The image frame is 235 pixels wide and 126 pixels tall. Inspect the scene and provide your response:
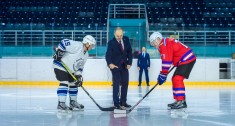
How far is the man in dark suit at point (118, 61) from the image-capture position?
6.51 meters

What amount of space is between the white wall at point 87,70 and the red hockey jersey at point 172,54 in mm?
8723

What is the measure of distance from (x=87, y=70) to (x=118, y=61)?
28.9 feet

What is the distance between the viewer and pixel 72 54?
6410 millimetres

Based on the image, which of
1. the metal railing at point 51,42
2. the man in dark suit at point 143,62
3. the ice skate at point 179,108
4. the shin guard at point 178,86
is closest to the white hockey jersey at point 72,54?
the shin guard at point 178,86

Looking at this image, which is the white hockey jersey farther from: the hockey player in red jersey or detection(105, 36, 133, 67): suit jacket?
the hockey player in red jersey

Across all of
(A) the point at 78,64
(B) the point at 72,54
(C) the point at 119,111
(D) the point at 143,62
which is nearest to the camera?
(C) the point at 119,111

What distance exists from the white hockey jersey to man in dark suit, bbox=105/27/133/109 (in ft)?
1.32

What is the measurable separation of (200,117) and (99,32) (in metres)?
9.97

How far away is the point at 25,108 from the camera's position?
7.08 meters

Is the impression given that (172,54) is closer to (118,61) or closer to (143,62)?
(118,61)

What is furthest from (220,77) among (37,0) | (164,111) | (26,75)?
(37,0)

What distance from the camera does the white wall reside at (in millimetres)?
15164

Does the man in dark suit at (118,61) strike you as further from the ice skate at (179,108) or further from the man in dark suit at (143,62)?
the man in dark suit at (143,62)

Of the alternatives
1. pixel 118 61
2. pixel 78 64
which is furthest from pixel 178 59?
pixel 78 64
